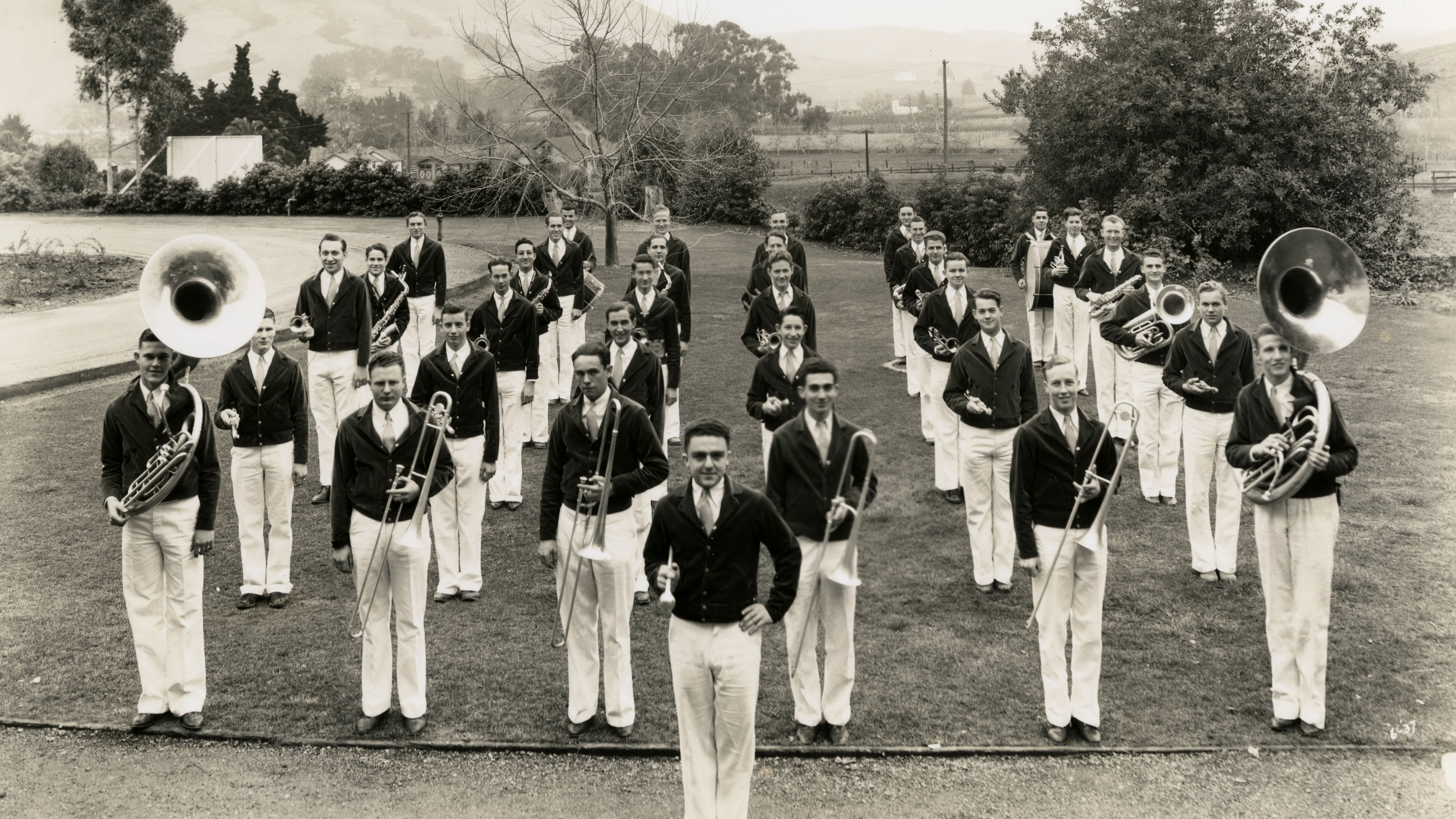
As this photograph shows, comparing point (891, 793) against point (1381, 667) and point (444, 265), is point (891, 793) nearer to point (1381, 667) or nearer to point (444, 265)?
point (1381, 667)

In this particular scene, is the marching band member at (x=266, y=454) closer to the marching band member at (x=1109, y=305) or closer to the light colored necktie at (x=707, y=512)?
the light colored necktie at (x=707, y=512)

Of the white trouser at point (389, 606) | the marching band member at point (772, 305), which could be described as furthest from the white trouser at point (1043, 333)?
the white trouser at point (389, 606)

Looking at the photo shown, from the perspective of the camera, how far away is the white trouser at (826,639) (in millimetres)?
7492

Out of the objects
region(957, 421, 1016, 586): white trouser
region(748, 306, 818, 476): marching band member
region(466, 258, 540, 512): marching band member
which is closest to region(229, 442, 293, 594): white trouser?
region(466, 258, 540, 512): marching band member

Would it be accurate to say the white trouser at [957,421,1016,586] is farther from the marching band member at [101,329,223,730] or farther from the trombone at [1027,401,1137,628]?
the marching band member at [101,329,223,730]

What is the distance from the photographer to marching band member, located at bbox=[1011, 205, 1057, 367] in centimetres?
1570

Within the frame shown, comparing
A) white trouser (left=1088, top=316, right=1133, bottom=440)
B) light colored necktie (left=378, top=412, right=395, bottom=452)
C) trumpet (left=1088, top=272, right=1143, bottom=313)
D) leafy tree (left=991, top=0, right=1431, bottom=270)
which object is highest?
leafy tree (left=991, top=0, right=1431, bottom=270)

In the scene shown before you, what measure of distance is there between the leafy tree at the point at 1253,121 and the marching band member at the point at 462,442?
2277 centimetres

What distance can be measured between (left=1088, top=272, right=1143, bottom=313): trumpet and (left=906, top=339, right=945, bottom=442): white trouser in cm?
190

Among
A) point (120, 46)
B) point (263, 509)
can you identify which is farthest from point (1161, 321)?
point (120, 46)

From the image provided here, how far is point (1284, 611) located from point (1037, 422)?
2.01m

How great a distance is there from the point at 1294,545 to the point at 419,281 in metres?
10.3

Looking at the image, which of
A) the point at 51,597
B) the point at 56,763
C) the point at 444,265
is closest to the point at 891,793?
the point at 56,763

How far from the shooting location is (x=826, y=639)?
25.1ft
